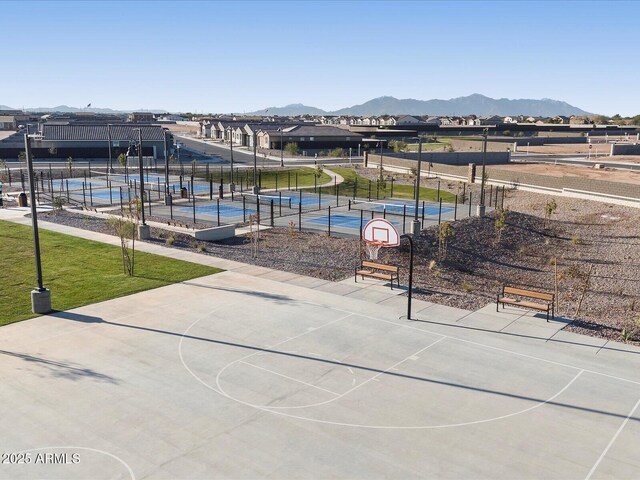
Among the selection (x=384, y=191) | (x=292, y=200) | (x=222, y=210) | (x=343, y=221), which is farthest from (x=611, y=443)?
(x=384, y=191)

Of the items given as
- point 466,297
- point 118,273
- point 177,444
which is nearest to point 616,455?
point 177,444

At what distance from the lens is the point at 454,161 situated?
313ft

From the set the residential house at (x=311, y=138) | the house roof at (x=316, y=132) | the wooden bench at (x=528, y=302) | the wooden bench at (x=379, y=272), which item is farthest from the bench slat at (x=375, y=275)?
the house roof at (x=316, y=132)

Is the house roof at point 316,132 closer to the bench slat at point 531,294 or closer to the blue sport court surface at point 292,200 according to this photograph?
the blue sport court surface at point 292,200

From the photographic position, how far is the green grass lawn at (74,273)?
24.6m

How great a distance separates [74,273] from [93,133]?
76.5 metres

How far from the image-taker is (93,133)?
3863 inches

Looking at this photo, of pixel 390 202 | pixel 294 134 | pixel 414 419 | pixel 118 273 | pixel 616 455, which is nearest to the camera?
pixel 616 455

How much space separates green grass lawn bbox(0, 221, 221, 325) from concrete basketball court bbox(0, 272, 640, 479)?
190 cm

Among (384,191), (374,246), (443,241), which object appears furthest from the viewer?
(384,191)

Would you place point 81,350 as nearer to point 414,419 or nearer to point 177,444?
point 177,444

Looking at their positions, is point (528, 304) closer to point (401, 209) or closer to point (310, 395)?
point (310, 395)

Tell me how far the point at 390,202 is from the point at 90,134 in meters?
62.7

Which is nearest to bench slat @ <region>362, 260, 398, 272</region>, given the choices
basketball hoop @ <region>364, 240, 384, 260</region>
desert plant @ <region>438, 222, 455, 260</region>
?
basketball hoop @ <region>364, 240, 384, 260</region>
